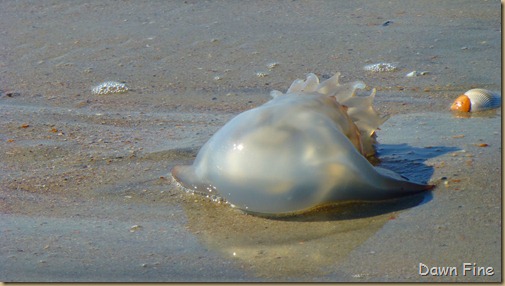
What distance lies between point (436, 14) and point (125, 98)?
239 centimetres

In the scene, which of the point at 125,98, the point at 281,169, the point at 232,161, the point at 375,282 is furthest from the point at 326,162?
the point at 125,98

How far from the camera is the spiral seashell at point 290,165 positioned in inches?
110

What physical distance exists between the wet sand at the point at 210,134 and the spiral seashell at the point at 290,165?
6 centimetres

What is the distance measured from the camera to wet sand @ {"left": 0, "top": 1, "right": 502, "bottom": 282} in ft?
8.57

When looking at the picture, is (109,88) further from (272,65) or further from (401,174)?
(401,174)

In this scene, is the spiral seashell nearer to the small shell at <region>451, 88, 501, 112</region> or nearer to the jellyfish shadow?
the jellyfish shadow

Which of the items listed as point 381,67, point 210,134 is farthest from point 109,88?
point 381,67

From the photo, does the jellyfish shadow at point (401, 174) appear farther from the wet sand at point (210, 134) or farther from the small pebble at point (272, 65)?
the small pebble at point (272, 65)

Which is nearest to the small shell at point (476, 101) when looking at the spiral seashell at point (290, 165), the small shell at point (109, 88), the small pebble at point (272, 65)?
the spiral seashell at point (290, 165)

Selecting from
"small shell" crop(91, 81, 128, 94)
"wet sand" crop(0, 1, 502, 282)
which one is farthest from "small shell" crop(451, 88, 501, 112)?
"small shell" crop(91, 81, 128, 94)

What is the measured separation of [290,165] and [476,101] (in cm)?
156

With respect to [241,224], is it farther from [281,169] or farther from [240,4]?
[240,4]

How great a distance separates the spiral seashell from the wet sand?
62 mm

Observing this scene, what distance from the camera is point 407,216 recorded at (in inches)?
Answer: 111
